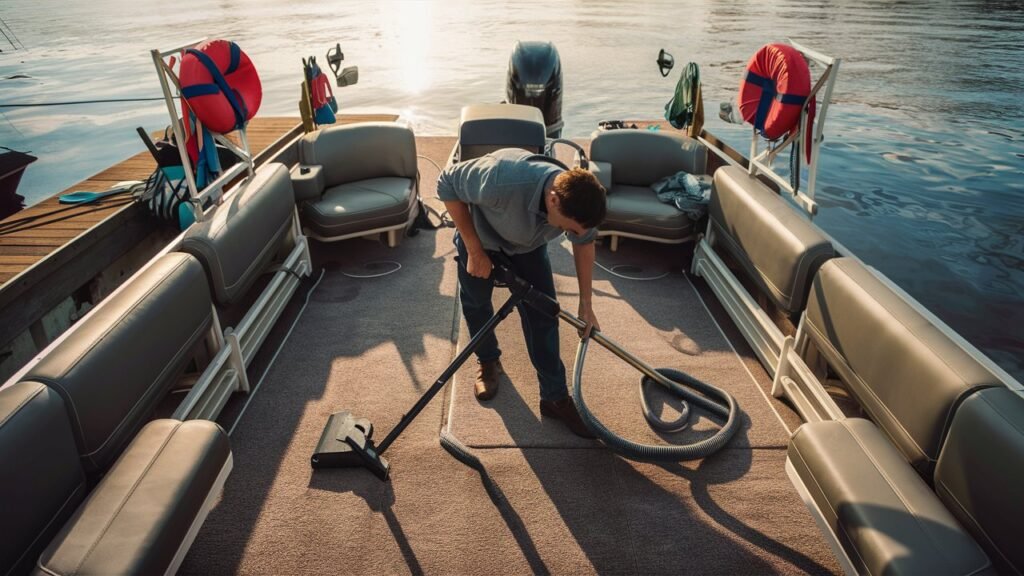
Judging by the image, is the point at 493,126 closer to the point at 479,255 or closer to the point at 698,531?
the point at 479,255

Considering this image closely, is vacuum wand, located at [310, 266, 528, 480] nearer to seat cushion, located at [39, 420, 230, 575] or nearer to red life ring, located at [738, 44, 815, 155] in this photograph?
seat cushion, located at [39, 420, 230, 575]

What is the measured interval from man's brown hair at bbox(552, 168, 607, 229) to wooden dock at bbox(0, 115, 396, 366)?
3287 mm

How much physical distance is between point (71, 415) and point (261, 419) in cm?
119

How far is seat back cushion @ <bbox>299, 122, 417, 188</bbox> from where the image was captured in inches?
190

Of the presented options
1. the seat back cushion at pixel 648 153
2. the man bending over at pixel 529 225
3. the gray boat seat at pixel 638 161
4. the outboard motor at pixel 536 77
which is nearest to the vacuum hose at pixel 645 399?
the man bending over at pixel 529 225

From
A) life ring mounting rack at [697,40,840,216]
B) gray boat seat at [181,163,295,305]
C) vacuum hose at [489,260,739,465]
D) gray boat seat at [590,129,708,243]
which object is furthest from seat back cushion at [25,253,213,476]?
life ring mounting rack at [697,40,840,216]

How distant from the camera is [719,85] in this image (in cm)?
1580

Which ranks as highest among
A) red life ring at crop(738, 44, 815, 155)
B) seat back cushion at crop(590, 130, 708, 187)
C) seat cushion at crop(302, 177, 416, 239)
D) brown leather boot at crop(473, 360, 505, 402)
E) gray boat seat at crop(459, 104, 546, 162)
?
red life ring at crop(738, 44, 815, 155)

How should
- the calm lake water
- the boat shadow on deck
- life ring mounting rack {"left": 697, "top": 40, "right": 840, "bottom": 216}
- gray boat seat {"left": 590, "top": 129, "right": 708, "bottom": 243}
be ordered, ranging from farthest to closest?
the calm lake water < gray boat seat {"left": 590, "top": 129, "right": 708, "bottom": 243} < life ring mounting rack {"left": 697, "top": 40, "right": 840, "bottom": 216} < the boat shadow on deck

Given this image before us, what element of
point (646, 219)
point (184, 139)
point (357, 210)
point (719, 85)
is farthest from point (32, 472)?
point (719, 85)

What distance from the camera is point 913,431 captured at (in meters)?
2.10

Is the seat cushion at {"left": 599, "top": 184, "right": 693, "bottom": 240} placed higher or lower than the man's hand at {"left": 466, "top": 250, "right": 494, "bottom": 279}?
lower

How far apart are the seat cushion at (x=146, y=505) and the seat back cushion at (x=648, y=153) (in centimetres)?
371

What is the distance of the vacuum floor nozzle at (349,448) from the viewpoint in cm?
264
